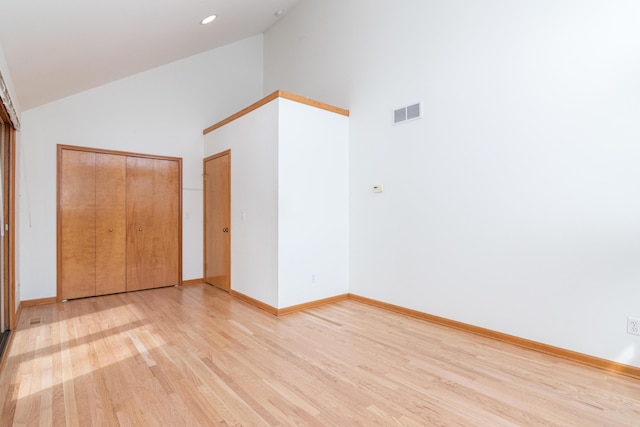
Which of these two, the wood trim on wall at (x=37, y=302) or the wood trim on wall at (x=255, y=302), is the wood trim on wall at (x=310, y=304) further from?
the wood trim on wall at (x=37, y=302)

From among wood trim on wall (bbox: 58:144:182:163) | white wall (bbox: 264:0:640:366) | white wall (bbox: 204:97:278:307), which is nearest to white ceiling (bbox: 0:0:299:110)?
wood trim on wall (bbox: 58:144:182:163)

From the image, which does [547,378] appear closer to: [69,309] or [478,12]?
[478,12]

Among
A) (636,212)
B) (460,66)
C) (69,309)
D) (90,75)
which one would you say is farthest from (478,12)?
(69,309)

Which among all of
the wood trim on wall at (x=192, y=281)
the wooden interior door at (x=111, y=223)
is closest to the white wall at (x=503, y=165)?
the wood trim on wall at (x=192, y=281)

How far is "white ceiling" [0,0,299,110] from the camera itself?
2.24 metres

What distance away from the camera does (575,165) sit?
8.42ft

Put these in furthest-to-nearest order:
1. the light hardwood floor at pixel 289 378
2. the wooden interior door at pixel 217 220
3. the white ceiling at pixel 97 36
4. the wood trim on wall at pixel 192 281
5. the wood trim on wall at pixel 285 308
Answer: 1. the wood trim on wall at pixel 192 281
2. the wooden interior door at pixel 217 220
3. the wood trim on wall at pixel 285 308
4. the white ceiling at pixel 97 36
5. the light hardwood floor at pixel 289 378

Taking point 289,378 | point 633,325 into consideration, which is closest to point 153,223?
point 289,378

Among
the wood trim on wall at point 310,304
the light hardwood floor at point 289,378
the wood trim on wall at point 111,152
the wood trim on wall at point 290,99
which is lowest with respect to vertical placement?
the light hardwood floor at point 289,378

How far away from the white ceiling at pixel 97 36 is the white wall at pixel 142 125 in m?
0.30

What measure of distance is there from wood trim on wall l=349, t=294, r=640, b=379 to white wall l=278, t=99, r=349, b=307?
881 millimetres

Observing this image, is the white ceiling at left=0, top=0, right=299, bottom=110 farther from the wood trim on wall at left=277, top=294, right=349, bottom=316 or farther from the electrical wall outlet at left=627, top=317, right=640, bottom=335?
the electrical wall outlet at left=627, top=317, right=640, bottom=335

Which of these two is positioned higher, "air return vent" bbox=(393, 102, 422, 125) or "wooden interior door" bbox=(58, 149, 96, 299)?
"air return vent" bbox=(393, 102, 422, 125)

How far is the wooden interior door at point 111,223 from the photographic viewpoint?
460 cm
